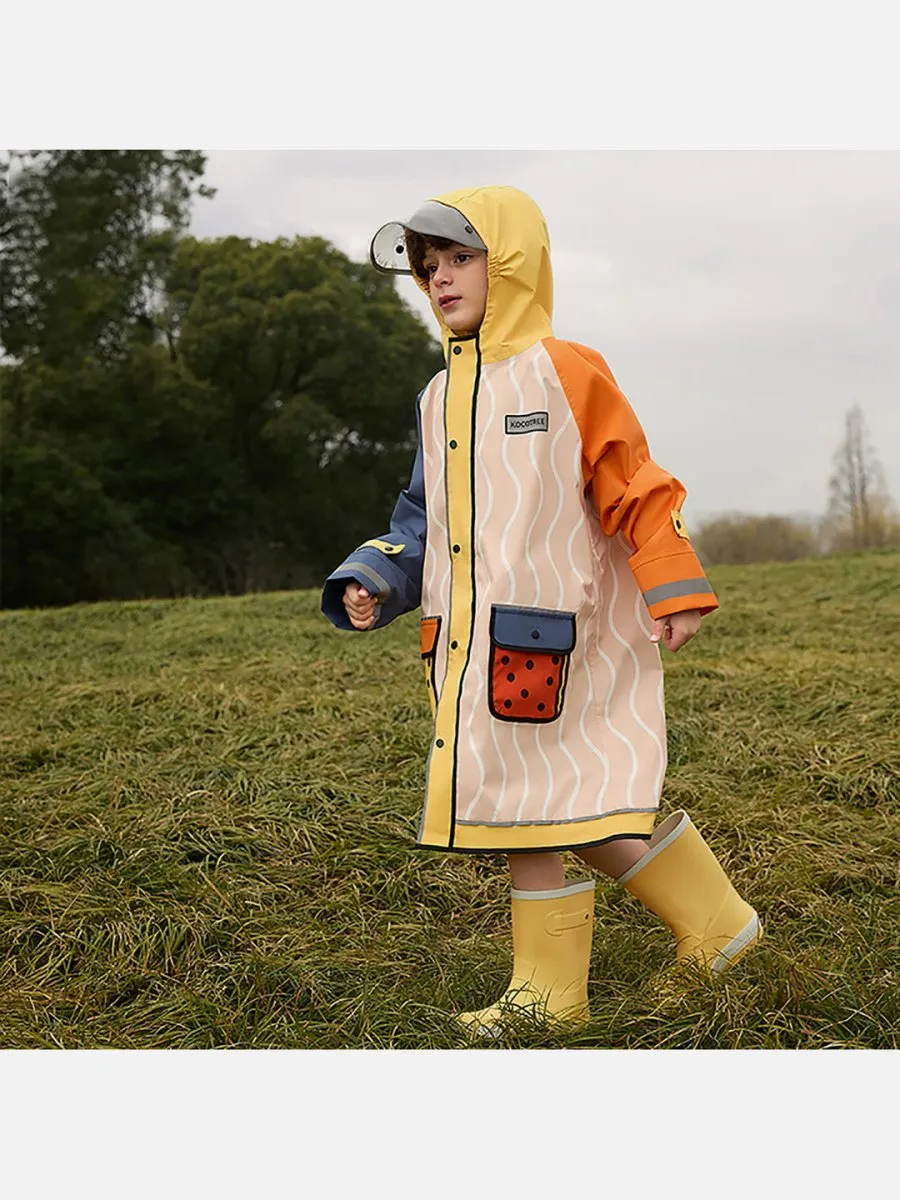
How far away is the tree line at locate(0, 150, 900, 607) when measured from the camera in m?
13.4

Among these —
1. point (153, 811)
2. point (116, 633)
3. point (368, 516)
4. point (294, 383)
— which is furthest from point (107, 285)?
point (153, 811)

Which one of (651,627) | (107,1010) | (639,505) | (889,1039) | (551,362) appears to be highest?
(551,362)

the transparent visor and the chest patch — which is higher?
the transparent visor

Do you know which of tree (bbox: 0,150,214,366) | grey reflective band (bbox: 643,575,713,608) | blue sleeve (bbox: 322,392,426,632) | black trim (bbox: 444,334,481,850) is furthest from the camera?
tree (bbox: 0,150,214,366)

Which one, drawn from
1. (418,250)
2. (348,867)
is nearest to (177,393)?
(348,867)

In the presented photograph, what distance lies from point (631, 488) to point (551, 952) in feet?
2.50

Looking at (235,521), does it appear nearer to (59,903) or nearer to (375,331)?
(375,331)

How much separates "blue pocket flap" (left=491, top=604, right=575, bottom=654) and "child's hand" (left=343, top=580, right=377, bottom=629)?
23 cm

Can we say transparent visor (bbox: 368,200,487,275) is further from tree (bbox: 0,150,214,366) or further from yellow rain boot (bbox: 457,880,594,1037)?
tree (bbox: 0,150,214,366)

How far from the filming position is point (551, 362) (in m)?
1.97

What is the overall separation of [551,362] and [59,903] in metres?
1.64

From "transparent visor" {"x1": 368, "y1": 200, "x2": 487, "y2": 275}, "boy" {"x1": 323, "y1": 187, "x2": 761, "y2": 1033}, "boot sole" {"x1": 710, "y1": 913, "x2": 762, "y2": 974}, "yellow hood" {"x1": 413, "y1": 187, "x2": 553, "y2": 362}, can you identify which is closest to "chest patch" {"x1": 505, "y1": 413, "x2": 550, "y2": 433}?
"boy" {"x1": 323, "y1": 187, "x2": 761, "y2": 1033}

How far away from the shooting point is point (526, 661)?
1925 mm

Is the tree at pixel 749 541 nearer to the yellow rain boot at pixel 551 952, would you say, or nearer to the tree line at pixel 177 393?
the tree line at pixel 177 393
